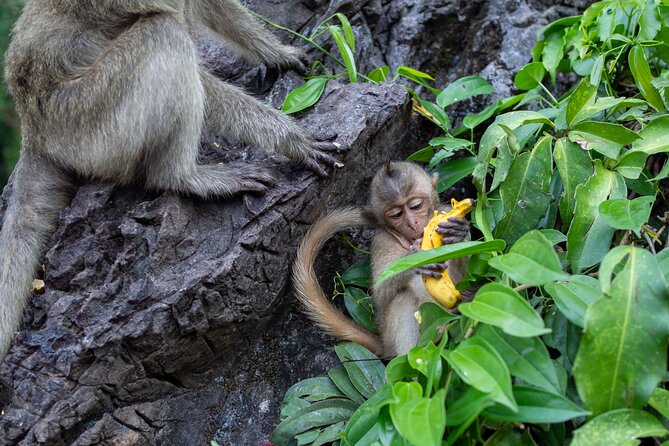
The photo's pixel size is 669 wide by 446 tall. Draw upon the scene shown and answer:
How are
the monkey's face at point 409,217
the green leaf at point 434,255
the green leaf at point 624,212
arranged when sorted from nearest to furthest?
1. the green leaf at point 434,255
2. the green leaf at point 624,212
3. the monkey's face at point 409,217

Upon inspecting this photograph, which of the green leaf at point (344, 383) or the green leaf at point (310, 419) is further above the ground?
the green leaf at point (344, 383)

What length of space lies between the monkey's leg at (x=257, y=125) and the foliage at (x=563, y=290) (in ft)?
3.27

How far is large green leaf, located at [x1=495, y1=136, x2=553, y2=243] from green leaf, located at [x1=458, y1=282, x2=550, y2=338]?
948 millimetres

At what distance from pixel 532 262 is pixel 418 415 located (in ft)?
2.75

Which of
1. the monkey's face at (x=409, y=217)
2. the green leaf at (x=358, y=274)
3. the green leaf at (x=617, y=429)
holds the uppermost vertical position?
the green leaf at (x=617, y=429)

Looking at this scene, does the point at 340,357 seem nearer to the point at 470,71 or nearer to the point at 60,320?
the point at 60,320

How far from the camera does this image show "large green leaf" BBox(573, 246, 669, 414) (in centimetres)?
311

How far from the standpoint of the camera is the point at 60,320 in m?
4.58

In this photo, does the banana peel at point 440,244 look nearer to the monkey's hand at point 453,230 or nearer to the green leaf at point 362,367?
the monkey's hand at point 453,230

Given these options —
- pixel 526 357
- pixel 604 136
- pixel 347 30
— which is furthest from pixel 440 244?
pixel 347 30

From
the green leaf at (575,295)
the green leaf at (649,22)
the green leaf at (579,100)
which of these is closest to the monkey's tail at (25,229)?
the green leaf at (575,295)

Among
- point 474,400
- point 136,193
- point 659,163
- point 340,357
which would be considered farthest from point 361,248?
point 474,400

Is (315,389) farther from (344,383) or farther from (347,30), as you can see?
(347,30)

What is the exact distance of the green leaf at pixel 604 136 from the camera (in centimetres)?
429
